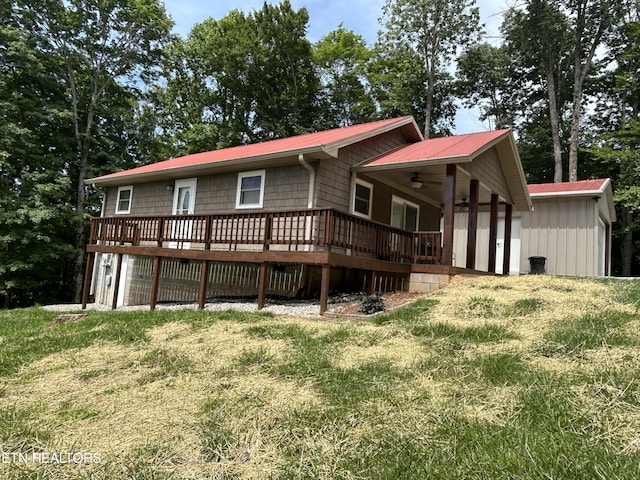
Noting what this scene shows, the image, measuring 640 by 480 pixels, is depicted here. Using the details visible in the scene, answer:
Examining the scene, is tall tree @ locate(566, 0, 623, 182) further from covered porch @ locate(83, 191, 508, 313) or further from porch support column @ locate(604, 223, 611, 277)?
covered porch @ locate(83, 191, 508, 313)

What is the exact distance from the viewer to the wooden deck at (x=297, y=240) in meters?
8.35

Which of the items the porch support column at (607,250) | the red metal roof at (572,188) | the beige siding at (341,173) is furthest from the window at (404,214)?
the porch support column at (607,250)

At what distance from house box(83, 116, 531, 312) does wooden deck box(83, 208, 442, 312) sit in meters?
0.03

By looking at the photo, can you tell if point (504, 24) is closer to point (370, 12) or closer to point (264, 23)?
point (370, 12)

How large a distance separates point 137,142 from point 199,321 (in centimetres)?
2045

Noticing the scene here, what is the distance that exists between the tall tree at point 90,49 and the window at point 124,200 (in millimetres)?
5453

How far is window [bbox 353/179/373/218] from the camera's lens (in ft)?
37.1

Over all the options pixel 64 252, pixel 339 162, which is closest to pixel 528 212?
pixel 339 162

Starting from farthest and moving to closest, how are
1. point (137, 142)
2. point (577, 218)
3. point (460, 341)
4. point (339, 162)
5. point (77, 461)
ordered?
point (137, 142) < point (577, 218) < point (339, 162) < point (460, 341) < point (77, 461)

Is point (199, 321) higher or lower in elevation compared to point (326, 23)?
lower

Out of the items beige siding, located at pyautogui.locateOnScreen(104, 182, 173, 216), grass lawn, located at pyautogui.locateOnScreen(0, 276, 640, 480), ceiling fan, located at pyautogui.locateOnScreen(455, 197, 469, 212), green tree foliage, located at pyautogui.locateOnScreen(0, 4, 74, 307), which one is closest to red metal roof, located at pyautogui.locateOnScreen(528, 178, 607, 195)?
ceiling fan, located at pyautogui.locateOnScreen(455, 197, 469, 212)

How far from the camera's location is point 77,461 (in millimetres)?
2887

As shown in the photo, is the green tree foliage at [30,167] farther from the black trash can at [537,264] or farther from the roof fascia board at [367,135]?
the black trash can at [537,264]

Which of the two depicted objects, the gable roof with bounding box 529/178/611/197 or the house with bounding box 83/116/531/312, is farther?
the gable roof with bounding box 529/178/611/197
